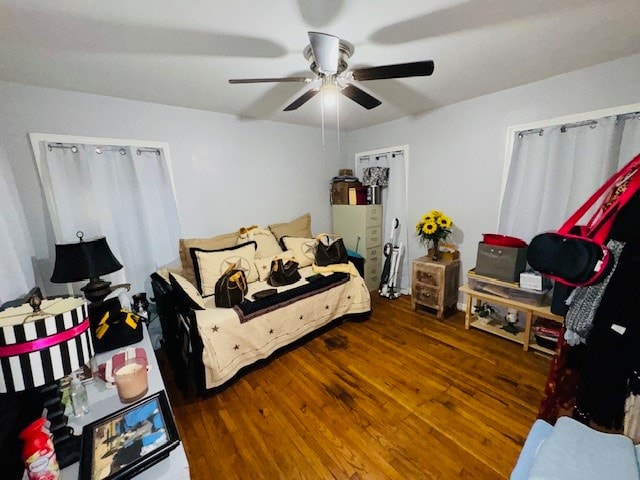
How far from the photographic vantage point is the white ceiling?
1.17m

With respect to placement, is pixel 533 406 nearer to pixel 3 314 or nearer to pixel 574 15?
pixel 574 15

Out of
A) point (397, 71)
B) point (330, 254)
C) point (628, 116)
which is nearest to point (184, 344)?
point (330, 254)

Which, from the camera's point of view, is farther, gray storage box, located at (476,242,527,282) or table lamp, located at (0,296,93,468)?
gray storage box, located at (476,242,527,282)

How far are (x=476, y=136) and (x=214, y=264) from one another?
288 cm

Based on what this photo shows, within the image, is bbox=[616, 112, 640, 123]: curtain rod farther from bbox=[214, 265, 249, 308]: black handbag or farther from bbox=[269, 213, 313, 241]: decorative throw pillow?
bbox=[214, 265, 249, 308]: black handbag

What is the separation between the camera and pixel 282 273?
7.99ft

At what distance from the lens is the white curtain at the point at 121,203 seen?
2006 millimetres

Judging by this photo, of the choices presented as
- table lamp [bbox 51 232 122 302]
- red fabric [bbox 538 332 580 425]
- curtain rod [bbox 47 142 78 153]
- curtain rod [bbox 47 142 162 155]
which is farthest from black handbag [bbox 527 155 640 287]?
curtain rod [bbox 47 142 78 153]

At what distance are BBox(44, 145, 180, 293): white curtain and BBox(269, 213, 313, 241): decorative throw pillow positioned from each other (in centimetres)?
110

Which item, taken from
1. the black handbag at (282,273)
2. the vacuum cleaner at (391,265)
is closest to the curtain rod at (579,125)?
the vacuum cleaner at (391,265)

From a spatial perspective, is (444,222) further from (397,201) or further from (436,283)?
(397,201)

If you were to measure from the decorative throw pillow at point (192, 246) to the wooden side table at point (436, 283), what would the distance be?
6.93 ft

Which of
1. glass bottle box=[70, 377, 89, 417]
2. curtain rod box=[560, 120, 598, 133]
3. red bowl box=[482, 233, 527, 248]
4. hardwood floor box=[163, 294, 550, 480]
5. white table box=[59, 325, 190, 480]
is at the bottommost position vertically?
hardwood floor box=[163, 294, 550, 480]

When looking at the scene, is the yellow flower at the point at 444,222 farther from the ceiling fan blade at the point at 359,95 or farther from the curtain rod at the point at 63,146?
the curtain rod at the point at 63,146
